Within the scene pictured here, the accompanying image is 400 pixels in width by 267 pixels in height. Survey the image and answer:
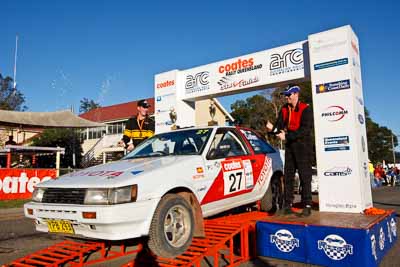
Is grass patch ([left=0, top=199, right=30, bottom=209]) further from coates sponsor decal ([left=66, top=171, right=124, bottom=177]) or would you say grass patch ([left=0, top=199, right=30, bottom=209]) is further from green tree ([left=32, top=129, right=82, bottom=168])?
green tree ([left=32, top=129, right=82, bottom=168])

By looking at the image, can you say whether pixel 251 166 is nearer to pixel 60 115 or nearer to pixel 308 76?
pixel 308 76

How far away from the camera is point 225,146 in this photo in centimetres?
500

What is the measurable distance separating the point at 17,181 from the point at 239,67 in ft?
31.5

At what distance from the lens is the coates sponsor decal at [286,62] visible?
728 cm

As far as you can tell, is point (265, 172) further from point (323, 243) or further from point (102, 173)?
point (102, 173)

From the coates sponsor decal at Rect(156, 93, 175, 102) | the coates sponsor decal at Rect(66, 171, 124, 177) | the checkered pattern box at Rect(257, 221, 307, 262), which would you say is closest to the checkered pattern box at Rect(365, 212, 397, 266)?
the checkered pattern box at Rect(257, 221, 307, 262)

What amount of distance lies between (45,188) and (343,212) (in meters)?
4.60

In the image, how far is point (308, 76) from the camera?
7199mm

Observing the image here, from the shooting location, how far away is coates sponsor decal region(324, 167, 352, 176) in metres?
5.85

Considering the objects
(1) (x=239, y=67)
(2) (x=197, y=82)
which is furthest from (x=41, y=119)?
(1) (x=239, y=67)

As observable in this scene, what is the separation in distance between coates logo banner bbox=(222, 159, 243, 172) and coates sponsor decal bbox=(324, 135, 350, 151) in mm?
1998

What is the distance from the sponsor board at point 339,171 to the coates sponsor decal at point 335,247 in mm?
2067

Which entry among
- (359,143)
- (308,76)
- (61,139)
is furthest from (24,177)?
(61,139)

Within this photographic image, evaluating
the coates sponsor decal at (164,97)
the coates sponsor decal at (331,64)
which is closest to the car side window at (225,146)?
the coates sponsor decal at (331,64)
